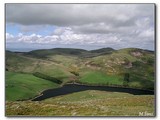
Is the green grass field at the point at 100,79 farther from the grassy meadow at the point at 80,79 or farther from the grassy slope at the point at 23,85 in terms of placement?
the grassy slope at the point at 23,85

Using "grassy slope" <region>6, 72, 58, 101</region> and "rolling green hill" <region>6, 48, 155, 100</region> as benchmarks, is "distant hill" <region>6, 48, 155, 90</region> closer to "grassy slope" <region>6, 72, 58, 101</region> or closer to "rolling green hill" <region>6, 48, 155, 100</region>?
"rolling green hill" <region>6, 48, 155, 100</region>

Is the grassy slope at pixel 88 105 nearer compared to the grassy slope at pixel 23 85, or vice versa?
the grassy slope at pixel 88 105

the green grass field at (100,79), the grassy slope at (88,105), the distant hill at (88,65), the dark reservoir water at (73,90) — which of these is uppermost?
the distant hill at (88,65)

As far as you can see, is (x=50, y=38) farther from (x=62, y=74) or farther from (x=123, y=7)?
(x=123, y=7)

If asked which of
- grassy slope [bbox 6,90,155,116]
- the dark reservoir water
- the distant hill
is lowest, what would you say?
grassy slope [bbox 6,90,155,116]

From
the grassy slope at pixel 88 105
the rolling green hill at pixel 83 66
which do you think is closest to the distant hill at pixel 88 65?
the rolling green hill at pixel 83 66

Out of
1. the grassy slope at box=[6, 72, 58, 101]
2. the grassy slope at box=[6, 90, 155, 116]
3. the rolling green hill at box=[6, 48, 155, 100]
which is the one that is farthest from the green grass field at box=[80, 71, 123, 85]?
the grassy slope at box=[6, 72, 58, 101]

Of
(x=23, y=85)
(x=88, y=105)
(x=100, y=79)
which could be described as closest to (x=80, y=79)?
(x=100, y=79)

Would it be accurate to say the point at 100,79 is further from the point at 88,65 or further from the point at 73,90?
the point at 73,90
